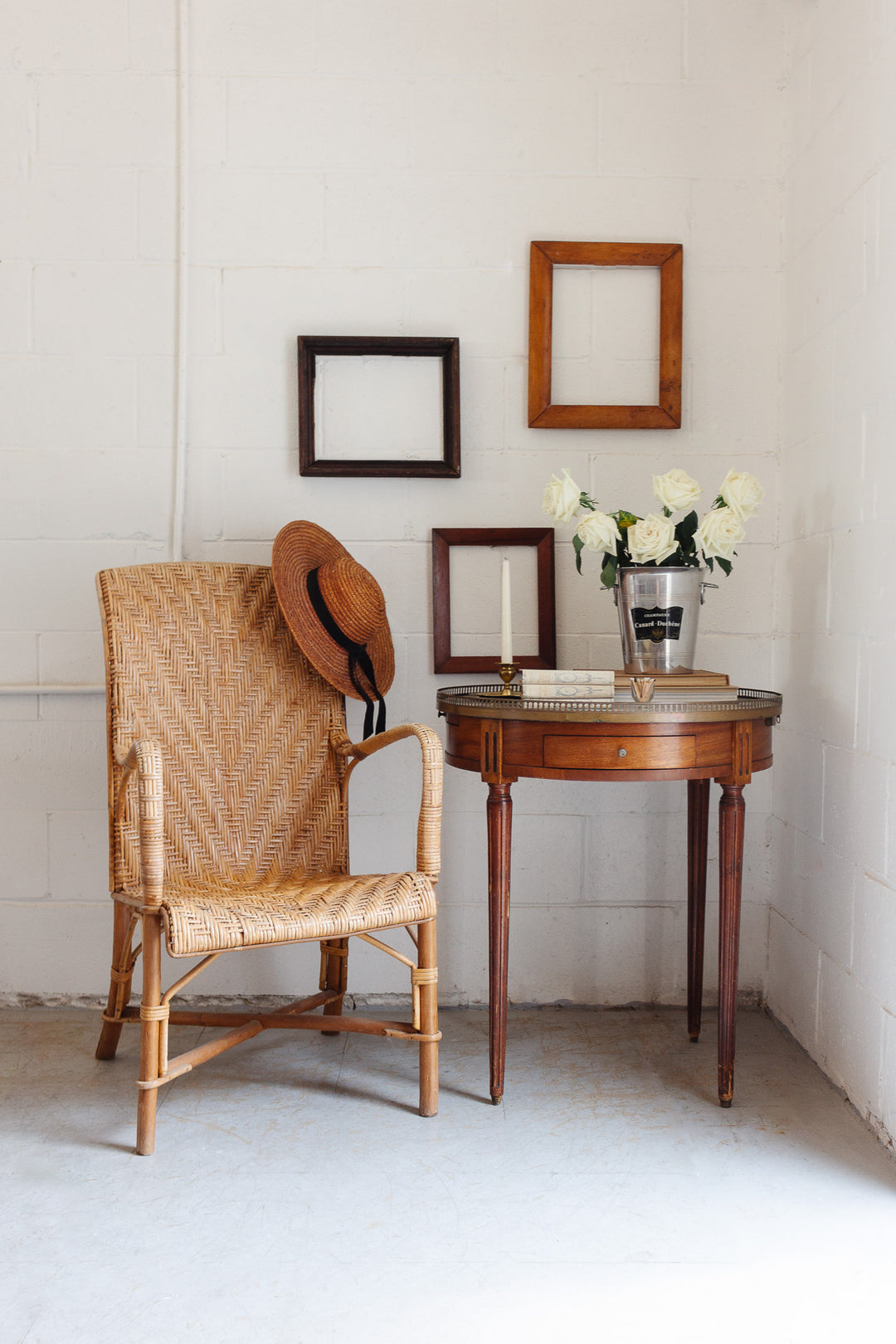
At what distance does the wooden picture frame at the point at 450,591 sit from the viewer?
241 centimetres

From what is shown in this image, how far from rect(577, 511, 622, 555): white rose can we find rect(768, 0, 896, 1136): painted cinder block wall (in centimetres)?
45

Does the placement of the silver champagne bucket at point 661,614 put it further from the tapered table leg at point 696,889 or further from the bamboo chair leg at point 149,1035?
the bamboo chair leg at point 149,1035

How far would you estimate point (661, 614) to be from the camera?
2053 millimetres

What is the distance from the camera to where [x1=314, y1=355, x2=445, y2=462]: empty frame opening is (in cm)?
240

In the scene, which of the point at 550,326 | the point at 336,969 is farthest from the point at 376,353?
the point at 336,969

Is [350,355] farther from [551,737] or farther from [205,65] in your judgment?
[551,737]

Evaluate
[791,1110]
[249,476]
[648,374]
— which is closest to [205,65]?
[249,476]

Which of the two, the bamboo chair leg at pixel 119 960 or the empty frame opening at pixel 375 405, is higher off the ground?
the empty frame opening at pixel 375 405

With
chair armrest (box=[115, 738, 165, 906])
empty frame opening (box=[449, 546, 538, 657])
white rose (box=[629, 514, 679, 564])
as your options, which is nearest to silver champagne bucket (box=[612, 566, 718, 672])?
white rose (box=[629, 514, 679, 564])

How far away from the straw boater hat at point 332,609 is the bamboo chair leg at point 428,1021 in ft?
1.60

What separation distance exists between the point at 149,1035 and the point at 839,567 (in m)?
1.58

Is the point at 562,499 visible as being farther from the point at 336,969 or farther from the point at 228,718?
the point at 336,969

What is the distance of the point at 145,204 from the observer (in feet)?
7.80

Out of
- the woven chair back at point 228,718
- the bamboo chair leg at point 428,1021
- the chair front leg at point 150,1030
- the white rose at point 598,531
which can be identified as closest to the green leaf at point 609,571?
the white rose at point 598,531
